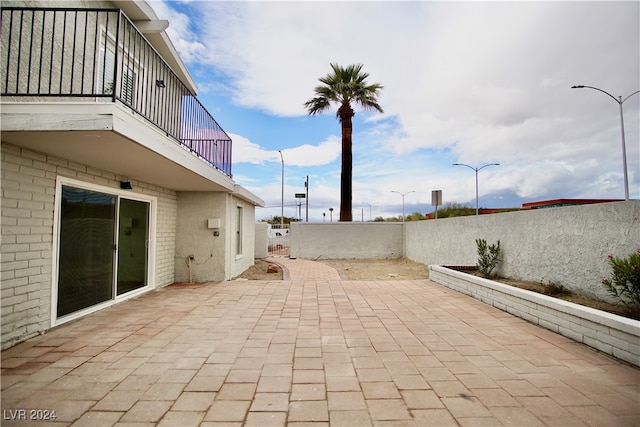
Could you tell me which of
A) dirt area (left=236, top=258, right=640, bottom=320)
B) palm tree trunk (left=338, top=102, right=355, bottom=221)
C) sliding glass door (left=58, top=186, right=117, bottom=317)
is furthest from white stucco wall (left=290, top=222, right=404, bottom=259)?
sliding glass door (left=58, top=186, right=117, bottom=317)

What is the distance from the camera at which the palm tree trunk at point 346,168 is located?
15844 mm

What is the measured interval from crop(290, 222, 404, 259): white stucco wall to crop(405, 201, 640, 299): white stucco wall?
18.5 feet

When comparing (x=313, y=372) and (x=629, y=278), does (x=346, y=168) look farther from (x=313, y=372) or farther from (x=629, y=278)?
(x=313, y=372)

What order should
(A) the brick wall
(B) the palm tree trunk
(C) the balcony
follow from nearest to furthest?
1. (C) the balcony
2. (A) the brick wall
3. (B) the palm tree trunk

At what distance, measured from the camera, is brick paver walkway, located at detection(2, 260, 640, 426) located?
221 cm

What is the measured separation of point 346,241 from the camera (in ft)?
47.7

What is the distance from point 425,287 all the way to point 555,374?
14.3 ft

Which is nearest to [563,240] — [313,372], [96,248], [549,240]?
[549,240]

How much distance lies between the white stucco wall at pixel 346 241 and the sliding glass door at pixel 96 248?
28.3 feet

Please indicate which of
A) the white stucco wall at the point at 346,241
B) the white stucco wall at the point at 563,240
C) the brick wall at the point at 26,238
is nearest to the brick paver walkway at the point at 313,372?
the brick wall at the point at 26,238

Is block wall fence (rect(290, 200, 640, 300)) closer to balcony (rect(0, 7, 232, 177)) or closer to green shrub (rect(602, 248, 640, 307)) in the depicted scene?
green shrub (rect(602, 248, 640, 307))

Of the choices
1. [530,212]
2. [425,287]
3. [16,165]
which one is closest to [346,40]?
[530,212]

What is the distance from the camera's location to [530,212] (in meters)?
6.29

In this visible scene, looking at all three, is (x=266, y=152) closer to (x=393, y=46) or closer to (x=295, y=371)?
(x=393, y=46)
